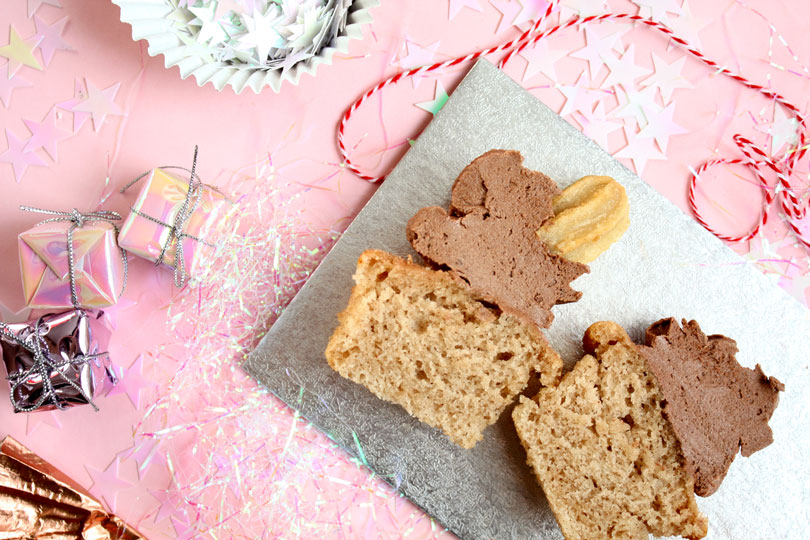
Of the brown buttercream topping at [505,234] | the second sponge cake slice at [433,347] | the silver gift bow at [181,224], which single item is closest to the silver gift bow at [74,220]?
the silver gift bow at [181,224]

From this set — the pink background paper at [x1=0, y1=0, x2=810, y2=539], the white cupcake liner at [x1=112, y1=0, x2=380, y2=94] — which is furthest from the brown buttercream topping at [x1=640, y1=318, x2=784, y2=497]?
the white cupcake liner at [x1=112, y1=0, x2=380, y2=94]

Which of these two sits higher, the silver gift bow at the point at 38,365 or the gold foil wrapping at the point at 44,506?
the silver gift bow at the point at 38,365

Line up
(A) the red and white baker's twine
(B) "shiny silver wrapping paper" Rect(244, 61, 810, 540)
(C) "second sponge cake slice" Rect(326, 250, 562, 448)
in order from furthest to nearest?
(A) the red and white baker's twine → (B) "shiny silver wrapping paper" Rect(244, 61, 810, 540) → (C) "second sponge cake slice" Rect(326, 250, 562, 448)

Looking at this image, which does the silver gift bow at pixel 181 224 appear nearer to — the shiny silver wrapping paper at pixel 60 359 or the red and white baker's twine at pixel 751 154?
the shiny silver wrapping paper at pixel 60 359

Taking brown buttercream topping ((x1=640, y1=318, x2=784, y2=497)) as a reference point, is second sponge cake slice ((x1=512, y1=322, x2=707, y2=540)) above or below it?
below

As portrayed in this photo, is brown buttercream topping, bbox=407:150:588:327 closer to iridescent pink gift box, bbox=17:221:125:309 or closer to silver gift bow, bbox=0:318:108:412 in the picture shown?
iridescent pink gift box, bbox=17:221:125:309

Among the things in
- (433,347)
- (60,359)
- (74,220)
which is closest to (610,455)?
(433,347)

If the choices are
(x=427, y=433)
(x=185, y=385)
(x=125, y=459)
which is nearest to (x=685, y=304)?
(x=427, y=433)
